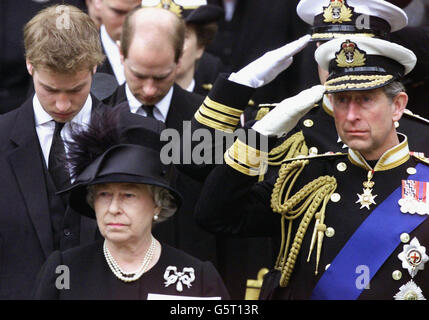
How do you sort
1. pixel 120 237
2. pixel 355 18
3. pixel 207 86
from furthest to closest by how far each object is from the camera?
1. pixel 207 86
2. pixel 355 18
3. pixel 120 237

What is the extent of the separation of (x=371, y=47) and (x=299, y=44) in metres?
0.43

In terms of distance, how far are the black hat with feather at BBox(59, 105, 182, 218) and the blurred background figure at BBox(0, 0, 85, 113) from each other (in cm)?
267

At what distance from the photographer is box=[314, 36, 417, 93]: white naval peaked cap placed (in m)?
5.10

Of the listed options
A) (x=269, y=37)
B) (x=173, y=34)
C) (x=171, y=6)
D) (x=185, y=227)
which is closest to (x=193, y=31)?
(x=171, y=6)

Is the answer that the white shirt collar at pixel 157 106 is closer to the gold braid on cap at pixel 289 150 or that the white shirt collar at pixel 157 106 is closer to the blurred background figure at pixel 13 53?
the gold braid on cap at pixel 289 150

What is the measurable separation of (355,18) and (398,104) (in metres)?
0.57

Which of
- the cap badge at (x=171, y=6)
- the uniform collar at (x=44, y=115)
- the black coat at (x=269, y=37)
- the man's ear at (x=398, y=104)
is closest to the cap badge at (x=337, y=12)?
the man's ear at (x=398, y=104)

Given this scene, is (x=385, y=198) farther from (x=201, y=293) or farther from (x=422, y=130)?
(x=201, y=293)

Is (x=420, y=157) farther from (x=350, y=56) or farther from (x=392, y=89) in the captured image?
(x=350, y=56)

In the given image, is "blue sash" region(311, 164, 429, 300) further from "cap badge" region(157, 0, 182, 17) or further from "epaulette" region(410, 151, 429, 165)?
"cap badge" region(157, 0, 182, 17)

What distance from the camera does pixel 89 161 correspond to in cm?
505

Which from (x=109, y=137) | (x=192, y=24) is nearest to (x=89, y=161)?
(x=109, y=137)

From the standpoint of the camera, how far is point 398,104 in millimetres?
5148

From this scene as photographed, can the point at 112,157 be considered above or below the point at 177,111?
below
